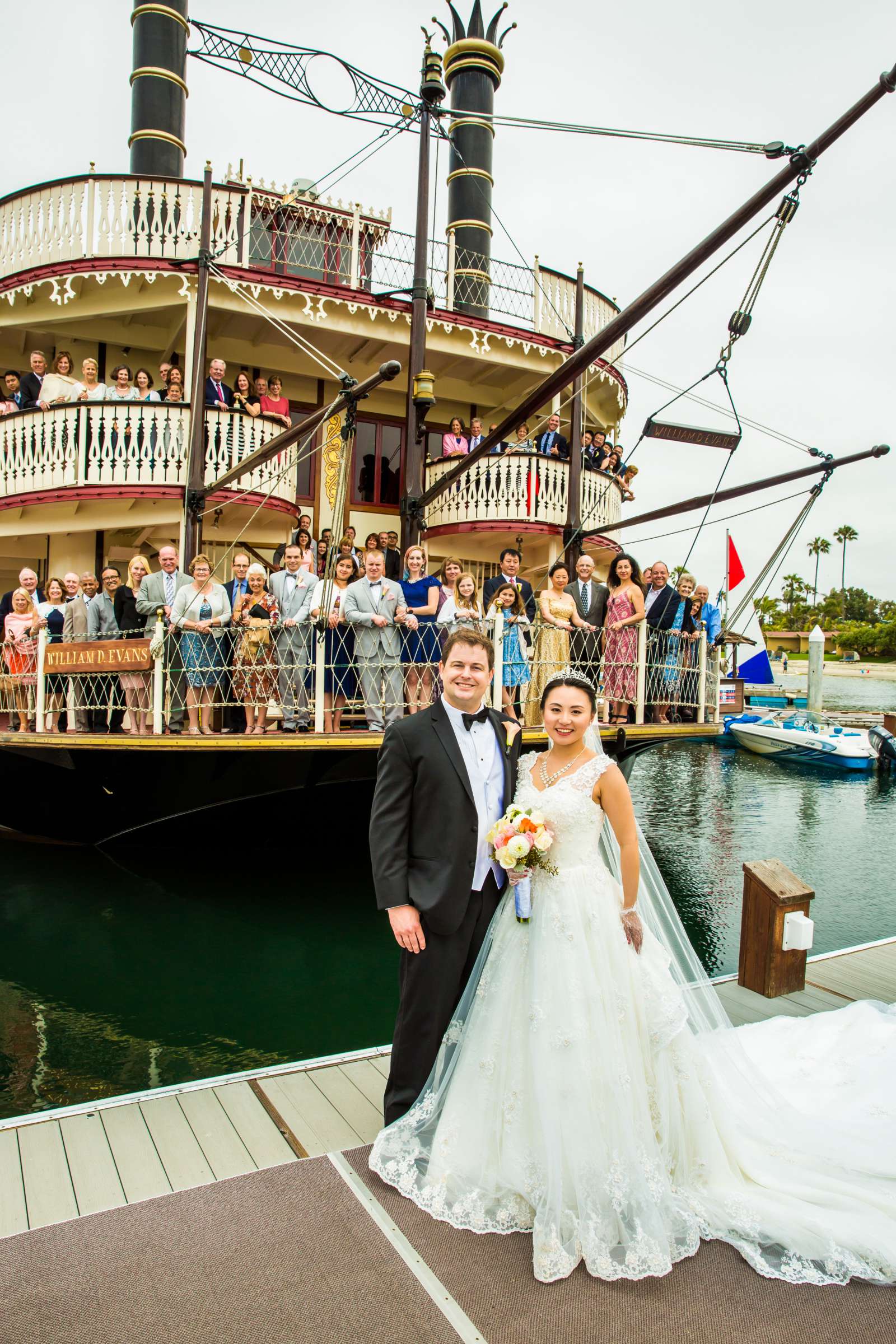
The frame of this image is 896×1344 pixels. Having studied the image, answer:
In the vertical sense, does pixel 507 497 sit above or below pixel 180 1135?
above

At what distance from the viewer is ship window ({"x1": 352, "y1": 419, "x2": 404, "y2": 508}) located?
1378cm

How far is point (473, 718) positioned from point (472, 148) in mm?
15798

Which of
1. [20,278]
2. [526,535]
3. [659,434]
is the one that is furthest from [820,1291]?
[20,278]

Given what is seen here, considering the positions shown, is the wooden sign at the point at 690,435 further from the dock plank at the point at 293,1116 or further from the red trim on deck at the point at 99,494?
the dock plank at the point at 293,1116

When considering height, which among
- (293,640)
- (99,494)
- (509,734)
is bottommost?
(509,734)

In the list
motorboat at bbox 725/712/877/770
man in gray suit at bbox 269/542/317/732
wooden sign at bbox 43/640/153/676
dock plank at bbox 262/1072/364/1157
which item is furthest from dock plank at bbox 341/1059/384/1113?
motorboat at bbox 725/712/877/770

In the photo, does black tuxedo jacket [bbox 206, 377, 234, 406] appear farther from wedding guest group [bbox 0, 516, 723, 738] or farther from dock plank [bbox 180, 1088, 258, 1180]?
dock plank [bbox 180, 1088, 258, 1180]

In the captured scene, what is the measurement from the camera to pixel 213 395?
1147cm

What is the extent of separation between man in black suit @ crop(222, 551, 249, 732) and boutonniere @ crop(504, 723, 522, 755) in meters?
4.69

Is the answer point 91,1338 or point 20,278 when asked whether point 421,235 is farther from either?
point 91,1338

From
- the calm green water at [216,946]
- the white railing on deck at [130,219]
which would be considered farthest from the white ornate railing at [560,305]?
the calm green water at [216,946]

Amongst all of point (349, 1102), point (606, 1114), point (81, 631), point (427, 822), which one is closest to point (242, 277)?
point (81, 631)

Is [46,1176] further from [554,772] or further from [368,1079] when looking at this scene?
[554,772]

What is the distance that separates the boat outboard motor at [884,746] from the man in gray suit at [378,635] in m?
22.9
